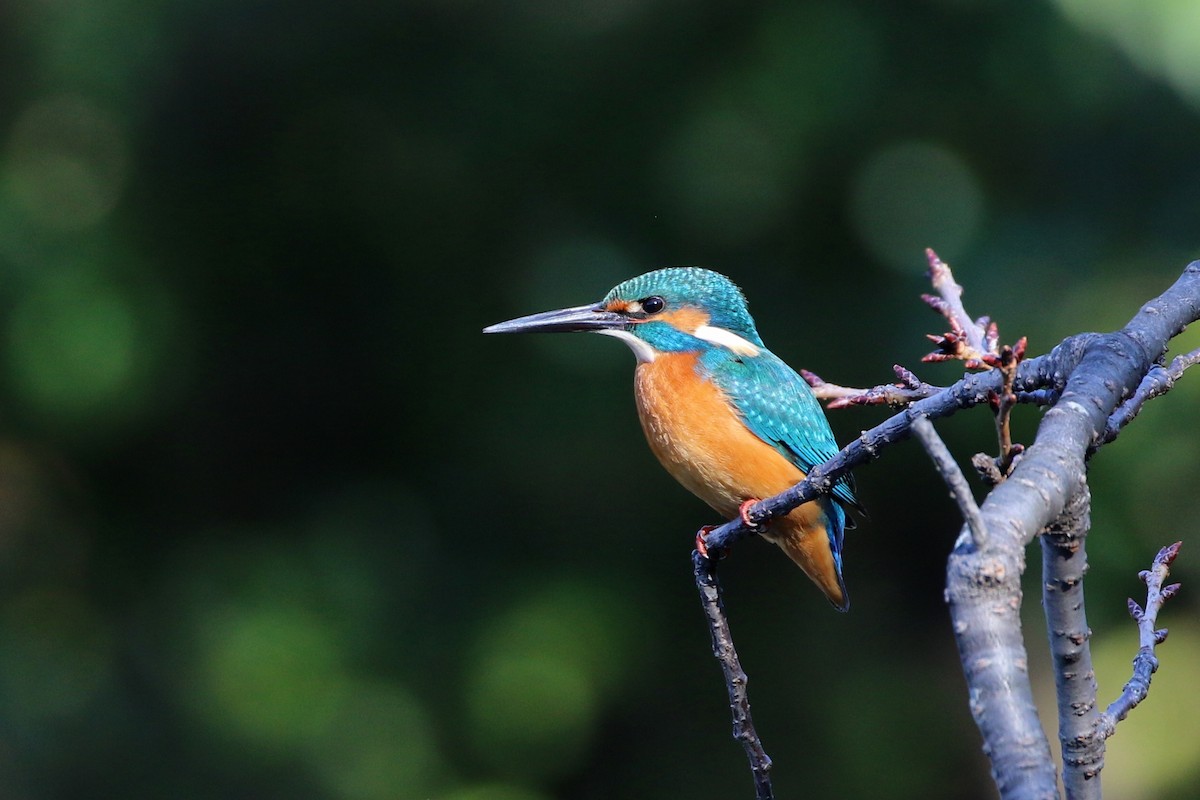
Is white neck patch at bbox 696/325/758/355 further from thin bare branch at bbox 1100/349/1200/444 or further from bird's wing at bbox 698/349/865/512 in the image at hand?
thin bare branch at bbox 1100/349/1200/444

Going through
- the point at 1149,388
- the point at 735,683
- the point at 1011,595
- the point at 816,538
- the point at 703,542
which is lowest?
the point at 1011,595

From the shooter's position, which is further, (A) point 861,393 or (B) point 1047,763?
(A) point 861,393

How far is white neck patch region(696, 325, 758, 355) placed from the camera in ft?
8.13

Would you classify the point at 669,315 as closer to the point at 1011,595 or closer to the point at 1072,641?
the point at 1072,641

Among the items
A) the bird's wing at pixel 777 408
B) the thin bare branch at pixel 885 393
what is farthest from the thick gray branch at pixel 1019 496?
the bird's wing at pixel 777 408

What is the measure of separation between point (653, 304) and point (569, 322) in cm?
19

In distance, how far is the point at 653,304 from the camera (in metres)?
2.51

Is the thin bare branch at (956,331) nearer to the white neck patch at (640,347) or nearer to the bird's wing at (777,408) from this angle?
the bird's wing at (777,408)

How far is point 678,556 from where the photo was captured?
3740 millimetres

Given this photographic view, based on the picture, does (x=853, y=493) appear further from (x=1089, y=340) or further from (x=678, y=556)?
(x=678, y=556)

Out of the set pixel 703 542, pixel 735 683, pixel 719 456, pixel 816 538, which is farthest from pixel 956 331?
pixel 816 538

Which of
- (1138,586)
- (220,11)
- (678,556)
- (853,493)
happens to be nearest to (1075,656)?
(853,493)

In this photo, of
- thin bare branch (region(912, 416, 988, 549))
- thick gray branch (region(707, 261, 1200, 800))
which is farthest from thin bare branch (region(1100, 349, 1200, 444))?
thin bare branch (region(912, 416, 988, 549))

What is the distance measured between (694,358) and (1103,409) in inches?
58.7
